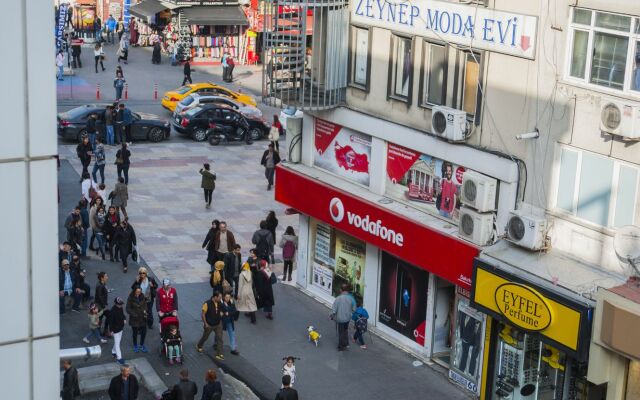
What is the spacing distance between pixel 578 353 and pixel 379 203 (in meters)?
6.98

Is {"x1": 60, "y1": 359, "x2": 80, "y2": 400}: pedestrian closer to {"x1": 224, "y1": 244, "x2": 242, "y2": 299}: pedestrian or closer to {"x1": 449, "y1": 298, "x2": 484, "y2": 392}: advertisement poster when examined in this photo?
{"x1": 224, "y1": 244, "x2": 242, "y2": 299}: pedestrian

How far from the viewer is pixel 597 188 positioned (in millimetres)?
18438

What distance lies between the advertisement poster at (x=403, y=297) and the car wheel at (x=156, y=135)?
63.2 ft

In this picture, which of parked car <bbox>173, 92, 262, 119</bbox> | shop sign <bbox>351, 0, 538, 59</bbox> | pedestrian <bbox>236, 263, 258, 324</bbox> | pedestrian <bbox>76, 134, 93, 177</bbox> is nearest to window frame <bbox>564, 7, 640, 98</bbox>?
shop sign <bbox>351, 0, 538, 59</bbox>

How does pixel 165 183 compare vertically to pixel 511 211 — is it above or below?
below

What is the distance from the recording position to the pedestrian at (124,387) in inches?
755

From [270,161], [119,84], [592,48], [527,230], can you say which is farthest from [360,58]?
[119,84]

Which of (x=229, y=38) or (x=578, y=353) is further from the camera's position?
(x=229, y=38)

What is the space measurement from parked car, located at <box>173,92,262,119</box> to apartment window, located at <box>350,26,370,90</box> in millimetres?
18513

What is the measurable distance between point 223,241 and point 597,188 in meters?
11.3

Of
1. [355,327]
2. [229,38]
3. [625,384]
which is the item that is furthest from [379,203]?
[229,38]

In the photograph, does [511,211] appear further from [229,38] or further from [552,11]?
[229,38]

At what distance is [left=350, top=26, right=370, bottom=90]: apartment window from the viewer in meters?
24.3

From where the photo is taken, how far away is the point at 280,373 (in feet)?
74.3
